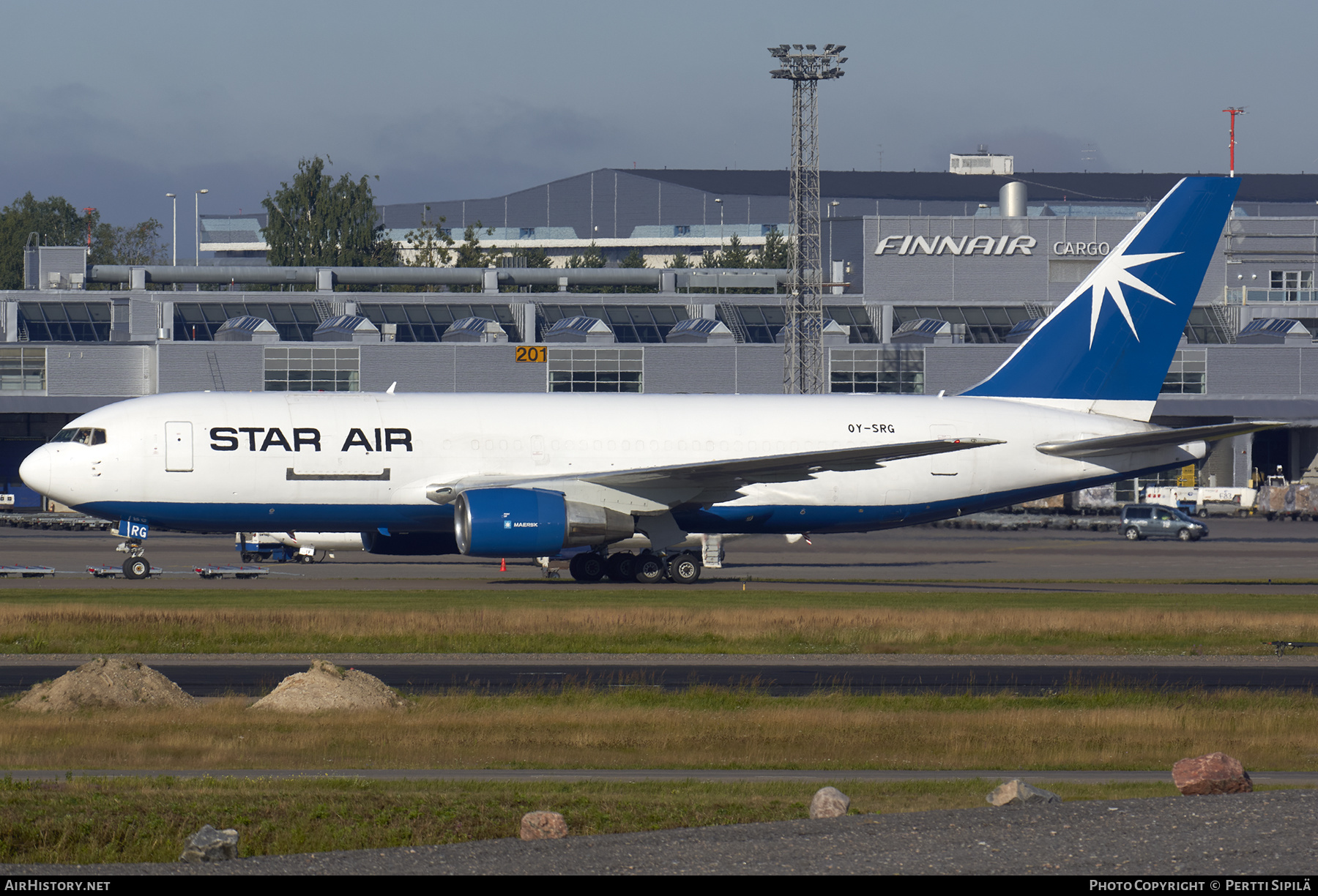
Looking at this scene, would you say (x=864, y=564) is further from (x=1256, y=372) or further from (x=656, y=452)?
(x=1256, y=372)

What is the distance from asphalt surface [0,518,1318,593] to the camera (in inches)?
1729

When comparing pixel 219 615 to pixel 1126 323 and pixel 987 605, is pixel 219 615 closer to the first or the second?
pixel 987 605

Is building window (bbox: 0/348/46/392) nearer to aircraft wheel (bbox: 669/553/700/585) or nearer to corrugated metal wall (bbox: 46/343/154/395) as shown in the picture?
corrugated metal wall (bbox: 46/343/154/395)

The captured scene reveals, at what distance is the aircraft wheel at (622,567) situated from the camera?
43625 mm

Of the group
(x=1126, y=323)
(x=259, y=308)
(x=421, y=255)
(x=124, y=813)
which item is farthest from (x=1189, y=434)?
(x=421, y=255)

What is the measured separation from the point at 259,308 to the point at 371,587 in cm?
6775

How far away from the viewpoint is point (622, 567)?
4362 cm

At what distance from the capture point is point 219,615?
3114 cm

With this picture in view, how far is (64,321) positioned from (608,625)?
83.2 m

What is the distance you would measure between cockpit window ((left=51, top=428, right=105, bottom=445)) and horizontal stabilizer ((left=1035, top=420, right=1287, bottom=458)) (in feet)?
86.9

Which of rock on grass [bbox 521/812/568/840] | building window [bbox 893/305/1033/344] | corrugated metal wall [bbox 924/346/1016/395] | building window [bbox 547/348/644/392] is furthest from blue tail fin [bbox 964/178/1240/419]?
building window [bbox 893/305/1033/344]

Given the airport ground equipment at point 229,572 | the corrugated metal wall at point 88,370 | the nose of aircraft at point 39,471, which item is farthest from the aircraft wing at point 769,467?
the corrugated metal wall at point 88,370

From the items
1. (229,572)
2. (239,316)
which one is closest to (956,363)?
(239,316)

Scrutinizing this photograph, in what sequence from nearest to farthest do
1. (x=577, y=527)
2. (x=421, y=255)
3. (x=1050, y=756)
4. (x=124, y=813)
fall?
(x=124, y=813) → (x=1050, y=756) → (x=577, y=527) → (x=421, y=255)
